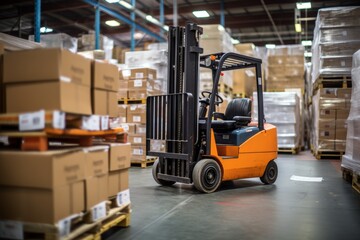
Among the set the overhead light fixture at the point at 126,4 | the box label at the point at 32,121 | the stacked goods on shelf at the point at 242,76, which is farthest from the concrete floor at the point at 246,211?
the overhead light fixture at the point at 126,4

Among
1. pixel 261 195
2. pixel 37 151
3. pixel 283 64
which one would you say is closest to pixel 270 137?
pixel 261 195

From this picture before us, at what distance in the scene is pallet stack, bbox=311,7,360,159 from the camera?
8.83 metres

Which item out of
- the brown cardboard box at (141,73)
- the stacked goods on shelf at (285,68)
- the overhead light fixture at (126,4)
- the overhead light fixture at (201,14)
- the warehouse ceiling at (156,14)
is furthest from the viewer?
the overhead light fixture at (201,14)

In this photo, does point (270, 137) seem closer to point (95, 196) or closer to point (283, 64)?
point (95, 196)

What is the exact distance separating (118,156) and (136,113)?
4915 millimetres

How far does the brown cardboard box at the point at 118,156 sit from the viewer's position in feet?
10.1

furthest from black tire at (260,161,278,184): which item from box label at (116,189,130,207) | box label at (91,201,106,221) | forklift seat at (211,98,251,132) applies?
box label at (91,201,106,221)

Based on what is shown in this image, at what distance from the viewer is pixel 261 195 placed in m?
5.07

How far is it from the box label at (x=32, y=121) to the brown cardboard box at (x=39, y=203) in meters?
0.40

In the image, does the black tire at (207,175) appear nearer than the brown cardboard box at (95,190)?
No

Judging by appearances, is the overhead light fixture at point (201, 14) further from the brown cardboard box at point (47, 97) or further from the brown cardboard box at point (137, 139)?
the brown cardboard box at point (47, 97)

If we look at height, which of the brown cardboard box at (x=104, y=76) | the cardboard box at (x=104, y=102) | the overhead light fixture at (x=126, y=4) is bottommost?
the cardboard box at (x=104, y=102)

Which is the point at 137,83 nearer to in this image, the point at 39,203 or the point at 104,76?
the point at 104,76

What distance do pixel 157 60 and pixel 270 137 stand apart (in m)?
3.54
